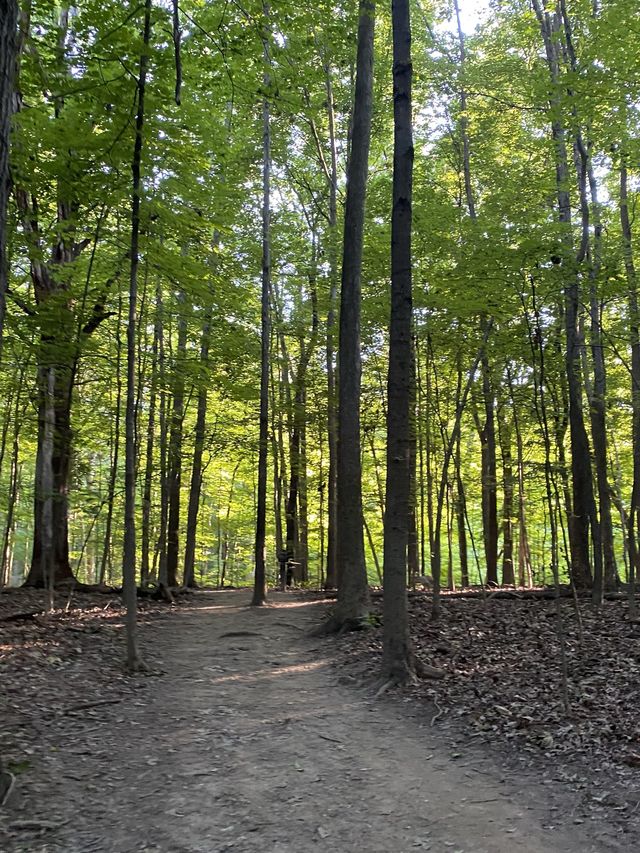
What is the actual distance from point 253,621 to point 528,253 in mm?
7541

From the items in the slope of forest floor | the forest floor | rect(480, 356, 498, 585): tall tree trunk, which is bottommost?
the forest floor

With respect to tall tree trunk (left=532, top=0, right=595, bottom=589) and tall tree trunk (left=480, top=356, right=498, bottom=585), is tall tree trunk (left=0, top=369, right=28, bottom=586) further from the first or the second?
tall tree trunk (left=480, top=356, right=498, bottom=585)

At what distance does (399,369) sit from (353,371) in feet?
9.60

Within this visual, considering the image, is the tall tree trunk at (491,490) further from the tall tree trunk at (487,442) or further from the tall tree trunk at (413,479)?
the tall tree trunk at (413,479)

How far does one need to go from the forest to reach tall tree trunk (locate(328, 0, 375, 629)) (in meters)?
0.04

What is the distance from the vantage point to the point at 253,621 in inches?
412

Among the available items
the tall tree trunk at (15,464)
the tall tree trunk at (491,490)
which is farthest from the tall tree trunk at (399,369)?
the tall tree trunk at (491,490)

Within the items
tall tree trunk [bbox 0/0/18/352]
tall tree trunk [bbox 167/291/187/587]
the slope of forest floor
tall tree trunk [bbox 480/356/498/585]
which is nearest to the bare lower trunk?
the slope of forest floor

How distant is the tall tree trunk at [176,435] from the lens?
1117 cm

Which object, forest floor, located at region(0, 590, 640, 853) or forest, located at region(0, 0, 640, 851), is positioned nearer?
forest floor, located at region(0, 590, 640, 853)

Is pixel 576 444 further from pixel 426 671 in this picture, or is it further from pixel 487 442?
pixel 426 671

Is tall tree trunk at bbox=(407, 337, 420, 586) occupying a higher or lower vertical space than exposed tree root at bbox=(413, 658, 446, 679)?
higher

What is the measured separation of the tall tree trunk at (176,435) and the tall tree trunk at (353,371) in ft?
9.24

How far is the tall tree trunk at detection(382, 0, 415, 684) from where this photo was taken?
21.3 feet
